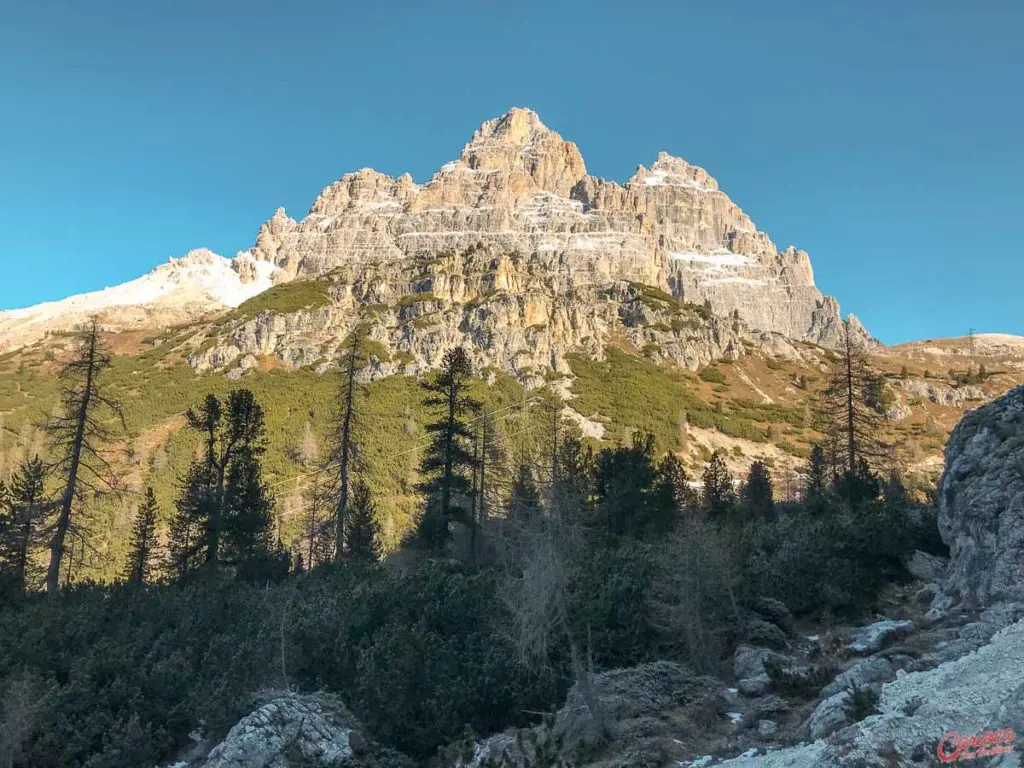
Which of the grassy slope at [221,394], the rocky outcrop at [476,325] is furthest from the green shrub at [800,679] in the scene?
the rocky outcrop at [476,325]

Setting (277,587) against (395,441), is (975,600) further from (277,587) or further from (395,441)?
(395,441)

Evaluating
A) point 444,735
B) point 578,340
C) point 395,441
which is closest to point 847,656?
point 444,735

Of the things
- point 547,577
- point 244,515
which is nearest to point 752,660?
point 547,577

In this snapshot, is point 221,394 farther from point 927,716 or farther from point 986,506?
point 927,716

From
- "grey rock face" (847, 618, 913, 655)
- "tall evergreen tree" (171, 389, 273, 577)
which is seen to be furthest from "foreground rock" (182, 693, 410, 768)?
"tall evergreen tree" (171, 389, 273, 577)

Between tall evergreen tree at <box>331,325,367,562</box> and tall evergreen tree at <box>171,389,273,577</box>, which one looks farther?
tall evergreen tree at <box>331,325,367,562</box>

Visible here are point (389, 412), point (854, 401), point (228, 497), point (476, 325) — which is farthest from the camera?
point (476, 325)

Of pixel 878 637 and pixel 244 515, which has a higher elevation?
pixel 244 515

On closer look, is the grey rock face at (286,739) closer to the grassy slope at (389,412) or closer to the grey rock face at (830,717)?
the grey rock face at (830,717)

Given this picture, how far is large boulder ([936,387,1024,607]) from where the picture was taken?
12516 mm

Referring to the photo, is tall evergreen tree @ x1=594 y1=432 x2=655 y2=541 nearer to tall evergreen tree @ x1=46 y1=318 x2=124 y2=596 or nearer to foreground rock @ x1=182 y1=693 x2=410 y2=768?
foreground rock @ x1=182 y1=693 x2=410 y2=768

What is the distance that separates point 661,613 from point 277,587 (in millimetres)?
12400

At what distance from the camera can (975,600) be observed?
12.9 metres

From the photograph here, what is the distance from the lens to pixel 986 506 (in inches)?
528
